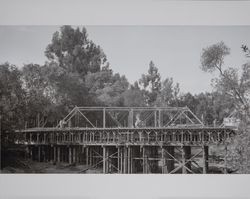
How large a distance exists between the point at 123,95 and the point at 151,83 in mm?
851

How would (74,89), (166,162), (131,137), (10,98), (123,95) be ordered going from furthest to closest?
(74,89)
(166,162)
(131,137)
(123,95)
(10,98)

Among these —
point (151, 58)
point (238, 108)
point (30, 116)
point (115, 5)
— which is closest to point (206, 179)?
point (238, 108)

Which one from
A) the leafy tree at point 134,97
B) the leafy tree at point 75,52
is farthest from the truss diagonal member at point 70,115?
the leafy tree at point 134,97

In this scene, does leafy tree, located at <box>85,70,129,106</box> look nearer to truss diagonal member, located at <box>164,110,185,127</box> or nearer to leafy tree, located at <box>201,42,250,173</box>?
truss diagonal member, located at <box>164,110,185,127</box>

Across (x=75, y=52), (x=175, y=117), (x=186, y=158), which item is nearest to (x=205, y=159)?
(x=186, y=158)

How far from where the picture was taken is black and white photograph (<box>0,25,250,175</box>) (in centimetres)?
801

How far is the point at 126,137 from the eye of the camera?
10078 millimetres

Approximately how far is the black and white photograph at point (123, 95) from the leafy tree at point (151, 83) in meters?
0.03

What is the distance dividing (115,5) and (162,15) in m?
1.08

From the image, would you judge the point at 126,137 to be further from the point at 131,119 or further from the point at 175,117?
the point at 175,117

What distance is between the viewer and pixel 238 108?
7.96 m

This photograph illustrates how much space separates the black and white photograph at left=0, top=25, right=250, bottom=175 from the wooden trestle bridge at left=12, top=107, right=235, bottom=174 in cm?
3

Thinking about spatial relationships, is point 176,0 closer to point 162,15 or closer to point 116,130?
point 162,15

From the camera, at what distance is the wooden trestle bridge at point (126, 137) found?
9.12 m
